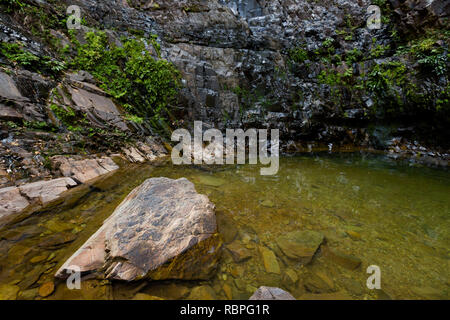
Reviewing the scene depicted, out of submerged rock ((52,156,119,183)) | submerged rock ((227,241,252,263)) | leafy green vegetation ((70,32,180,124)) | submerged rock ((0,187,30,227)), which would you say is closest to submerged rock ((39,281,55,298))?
submerged rock ((0,187,30,227))

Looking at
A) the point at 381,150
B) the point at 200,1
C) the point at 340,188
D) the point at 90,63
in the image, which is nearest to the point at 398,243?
the point at 340,188

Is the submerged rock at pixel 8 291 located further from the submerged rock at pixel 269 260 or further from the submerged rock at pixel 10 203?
the submerged rock at pixel 269 260

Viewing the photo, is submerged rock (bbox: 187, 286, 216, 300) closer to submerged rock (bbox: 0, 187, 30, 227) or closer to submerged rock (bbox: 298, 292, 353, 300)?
submerged rock (bbox: 298, 292, 353, 300)

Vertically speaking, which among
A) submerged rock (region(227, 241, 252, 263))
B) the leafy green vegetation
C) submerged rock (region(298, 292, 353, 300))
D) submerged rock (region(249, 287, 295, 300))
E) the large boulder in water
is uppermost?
the leafy green vegetation

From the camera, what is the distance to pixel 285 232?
8.65 feet

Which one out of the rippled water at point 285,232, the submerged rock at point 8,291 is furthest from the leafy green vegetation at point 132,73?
the submerged rock at point 8,291

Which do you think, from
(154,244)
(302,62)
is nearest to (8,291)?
(154,244)

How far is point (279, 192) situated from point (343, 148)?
8065 mm

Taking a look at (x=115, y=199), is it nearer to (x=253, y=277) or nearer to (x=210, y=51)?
(x=253, y=277)

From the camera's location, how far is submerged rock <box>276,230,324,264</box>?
2184 mm

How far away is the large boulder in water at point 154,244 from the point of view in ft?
5.76

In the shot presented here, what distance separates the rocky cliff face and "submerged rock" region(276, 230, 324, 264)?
712 cm

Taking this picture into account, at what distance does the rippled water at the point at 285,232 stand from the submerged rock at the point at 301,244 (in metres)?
0.08

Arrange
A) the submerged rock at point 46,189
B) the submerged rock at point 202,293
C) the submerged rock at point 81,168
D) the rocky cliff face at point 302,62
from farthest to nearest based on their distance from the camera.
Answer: the rocky cliff face at point 302,62 < the submerged rock at point 81,168 < the submerged rock at point 46,189 < the submerged rock at point 202,293
